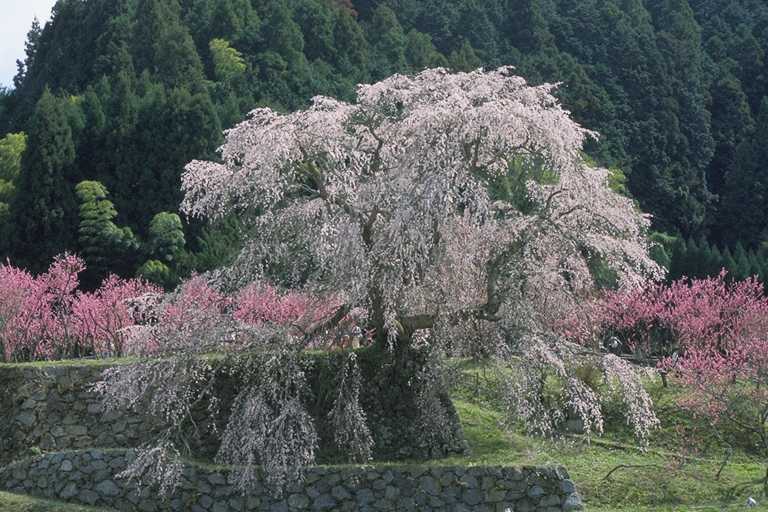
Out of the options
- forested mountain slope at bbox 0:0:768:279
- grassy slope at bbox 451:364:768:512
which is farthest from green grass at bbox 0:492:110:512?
forested mountain slope at bbox 0:0:768:279

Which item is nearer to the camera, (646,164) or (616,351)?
(616,351)

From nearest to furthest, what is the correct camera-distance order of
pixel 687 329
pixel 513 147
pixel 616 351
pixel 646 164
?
pixel 513 147
pixel 687 329
pixel 616 351
pixel 646 164

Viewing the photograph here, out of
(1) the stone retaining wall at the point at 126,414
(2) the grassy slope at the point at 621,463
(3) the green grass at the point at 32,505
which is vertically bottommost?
(2) the grassy slope at the point at 621,463

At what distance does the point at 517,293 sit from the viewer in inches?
519

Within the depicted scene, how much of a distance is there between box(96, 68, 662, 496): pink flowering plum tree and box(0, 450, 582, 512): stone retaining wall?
0.36m

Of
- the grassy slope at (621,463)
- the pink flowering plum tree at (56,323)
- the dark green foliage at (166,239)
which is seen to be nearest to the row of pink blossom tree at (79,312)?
the pink flowering plum tree at (56,323)

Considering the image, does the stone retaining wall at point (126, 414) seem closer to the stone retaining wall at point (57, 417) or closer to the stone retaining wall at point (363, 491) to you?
the stone retaining wall at point (57, 417)

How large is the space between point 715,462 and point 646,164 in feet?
103

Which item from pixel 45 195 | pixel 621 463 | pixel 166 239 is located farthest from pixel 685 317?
pixel 45 195

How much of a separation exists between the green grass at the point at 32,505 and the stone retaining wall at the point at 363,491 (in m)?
0.27

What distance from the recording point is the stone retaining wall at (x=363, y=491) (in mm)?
12383

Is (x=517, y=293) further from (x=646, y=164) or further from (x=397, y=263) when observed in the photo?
(x=646, y=164)

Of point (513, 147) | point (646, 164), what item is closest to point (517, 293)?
point (513, 147)

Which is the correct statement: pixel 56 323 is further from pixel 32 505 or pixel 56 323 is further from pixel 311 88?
pixel 311 88
